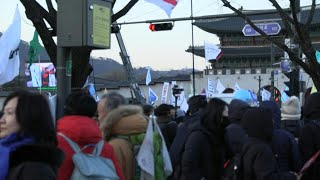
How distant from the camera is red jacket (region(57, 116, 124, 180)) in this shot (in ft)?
11.7

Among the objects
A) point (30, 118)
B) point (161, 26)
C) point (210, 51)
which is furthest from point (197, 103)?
point (210, 51)

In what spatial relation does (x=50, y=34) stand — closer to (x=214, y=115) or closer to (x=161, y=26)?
(x=214, y=115)

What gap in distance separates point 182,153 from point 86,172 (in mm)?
1956

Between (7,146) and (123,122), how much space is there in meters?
1.65

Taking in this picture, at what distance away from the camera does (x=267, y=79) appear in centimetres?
5853

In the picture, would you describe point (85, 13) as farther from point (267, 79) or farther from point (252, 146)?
point (267, 79)

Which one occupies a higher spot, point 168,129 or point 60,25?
point 60,25

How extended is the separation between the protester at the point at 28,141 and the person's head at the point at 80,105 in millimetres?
786

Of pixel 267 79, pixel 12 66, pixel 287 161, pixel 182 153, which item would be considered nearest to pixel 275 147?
pixel 287 161

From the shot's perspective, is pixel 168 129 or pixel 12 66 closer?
pixel 168 129

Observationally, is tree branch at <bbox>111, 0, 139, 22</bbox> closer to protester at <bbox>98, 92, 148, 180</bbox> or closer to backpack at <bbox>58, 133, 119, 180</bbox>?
protester at <bbox>98, 92, 148, 180</bbox>

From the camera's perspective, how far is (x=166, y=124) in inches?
278

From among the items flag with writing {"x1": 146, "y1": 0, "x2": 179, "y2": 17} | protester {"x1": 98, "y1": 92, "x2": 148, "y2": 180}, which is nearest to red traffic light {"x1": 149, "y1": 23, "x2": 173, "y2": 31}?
flag with writing {"x1": 146, "y1": 0, "x2": 179, "y2": 17}

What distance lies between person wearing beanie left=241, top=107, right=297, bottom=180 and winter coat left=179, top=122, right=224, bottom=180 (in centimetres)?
37
